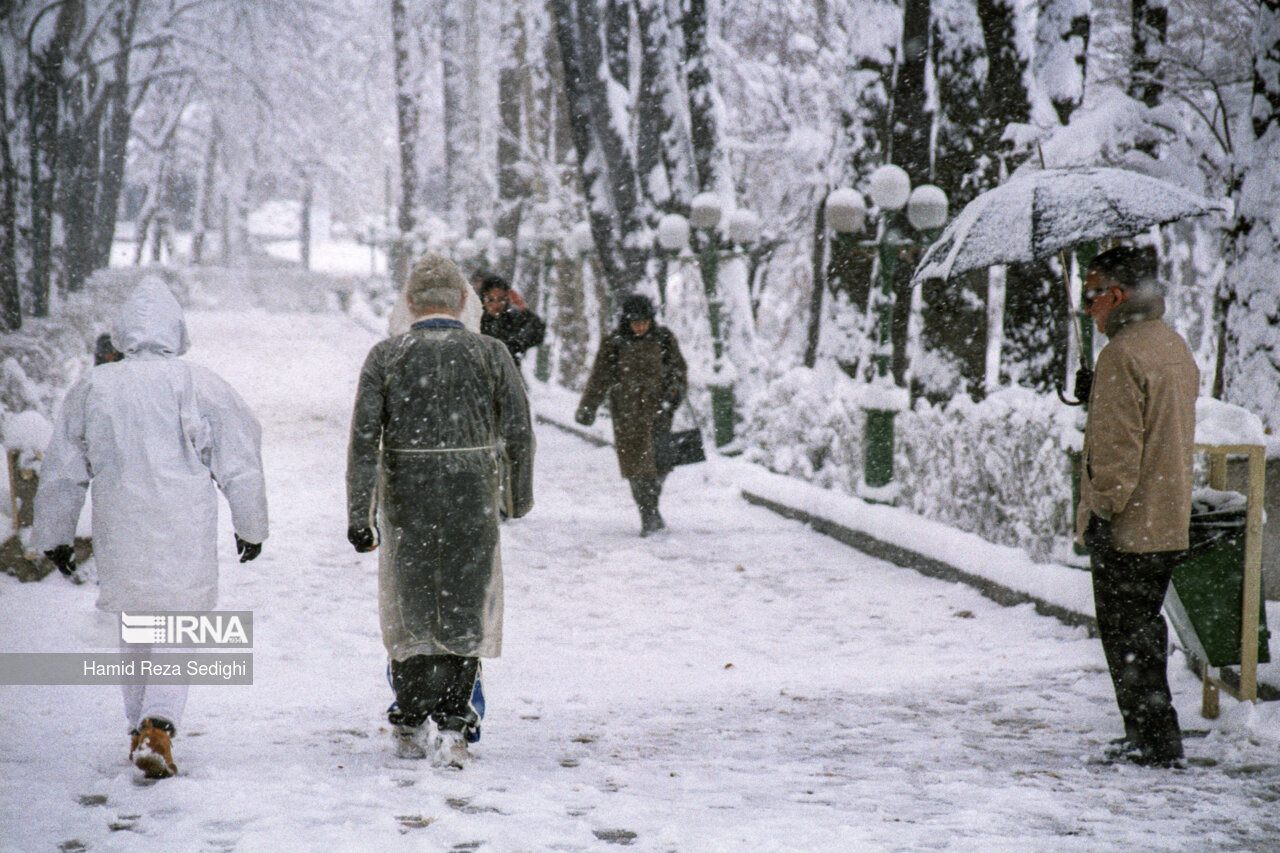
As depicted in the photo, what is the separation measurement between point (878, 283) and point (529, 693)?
6.83m

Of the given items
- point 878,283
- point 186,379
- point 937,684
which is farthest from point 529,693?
point 878,283

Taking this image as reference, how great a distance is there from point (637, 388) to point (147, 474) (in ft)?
19.5

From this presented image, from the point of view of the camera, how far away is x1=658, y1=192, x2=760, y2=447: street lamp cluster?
15039mm

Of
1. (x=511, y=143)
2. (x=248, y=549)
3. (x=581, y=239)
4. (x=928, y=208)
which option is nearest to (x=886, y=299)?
(x=928, y=208)

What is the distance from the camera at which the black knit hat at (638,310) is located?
10.4 m

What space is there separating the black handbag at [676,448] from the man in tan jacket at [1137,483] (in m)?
5.70

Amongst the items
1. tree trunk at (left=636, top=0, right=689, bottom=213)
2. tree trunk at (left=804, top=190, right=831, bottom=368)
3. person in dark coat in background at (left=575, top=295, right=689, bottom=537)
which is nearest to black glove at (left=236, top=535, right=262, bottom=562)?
person in dark coat in background at (left=575, top=295, right=689, bottom=537)

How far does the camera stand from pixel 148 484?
4.85m

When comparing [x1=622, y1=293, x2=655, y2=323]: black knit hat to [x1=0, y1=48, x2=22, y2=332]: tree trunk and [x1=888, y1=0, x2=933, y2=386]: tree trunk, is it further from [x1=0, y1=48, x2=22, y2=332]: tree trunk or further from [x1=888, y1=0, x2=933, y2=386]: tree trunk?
[x1=0, y1=48, x2=22, y2=332]: tree trunk

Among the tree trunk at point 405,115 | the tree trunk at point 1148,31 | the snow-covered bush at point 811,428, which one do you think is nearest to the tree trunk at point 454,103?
the tree trunk at point 405,115

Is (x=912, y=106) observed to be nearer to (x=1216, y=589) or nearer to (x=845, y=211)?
(x=845, y=211)

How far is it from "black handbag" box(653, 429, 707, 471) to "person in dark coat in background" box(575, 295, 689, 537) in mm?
52

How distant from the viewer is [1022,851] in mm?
4074

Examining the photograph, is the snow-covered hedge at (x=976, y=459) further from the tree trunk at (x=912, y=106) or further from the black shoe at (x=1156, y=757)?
the black shoe at (x=1156, y=757)
